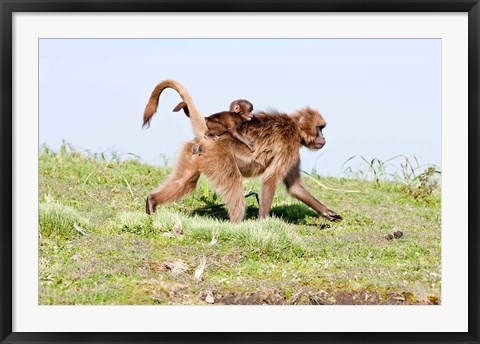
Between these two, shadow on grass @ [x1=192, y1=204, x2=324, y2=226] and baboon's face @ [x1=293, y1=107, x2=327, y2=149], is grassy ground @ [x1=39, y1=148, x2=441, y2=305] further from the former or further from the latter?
baboon's face @ [x1=293, y1=107, x2=327, y2=149]

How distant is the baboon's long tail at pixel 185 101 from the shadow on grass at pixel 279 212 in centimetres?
142

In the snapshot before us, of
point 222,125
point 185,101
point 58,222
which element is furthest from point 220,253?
point 185,101

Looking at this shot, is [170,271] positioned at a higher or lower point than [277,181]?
lower

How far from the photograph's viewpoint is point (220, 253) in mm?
7688

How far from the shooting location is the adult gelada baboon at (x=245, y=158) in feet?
29.3

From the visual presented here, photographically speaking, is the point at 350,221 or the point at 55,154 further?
the point at 55,154

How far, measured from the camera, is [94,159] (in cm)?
1259

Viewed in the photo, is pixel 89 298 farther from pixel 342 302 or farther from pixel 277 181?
pixel 277 181

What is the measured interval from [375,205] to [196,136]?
3638 mm

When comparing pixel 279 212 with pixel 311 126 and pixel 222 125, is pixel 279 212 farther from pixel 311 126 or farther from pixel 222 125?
pixel 222 125

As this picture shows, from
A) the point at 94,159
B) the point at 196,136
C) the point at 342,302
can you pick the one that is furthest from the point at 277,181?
the point at 94,159
